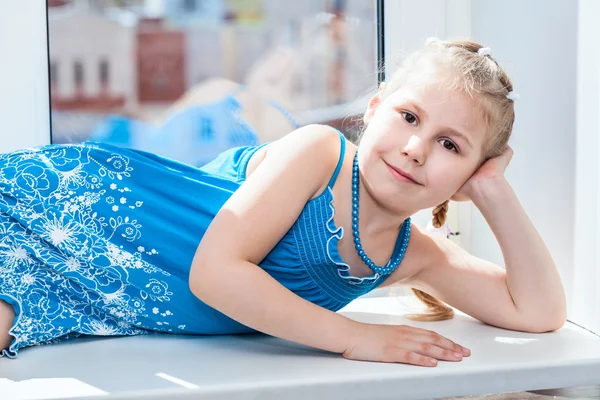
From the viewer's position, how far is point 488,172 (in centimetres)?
113

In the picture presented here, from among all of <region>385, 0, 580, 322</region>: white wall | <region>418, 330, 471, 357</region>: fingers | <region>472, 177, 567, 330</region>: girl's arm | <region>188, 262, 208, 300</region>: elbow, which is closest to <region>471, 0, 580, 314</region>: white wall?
<region>385, 0, 580, 322</region>: white wall

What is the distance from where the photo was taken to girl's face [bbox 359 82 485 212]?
39.7 inches

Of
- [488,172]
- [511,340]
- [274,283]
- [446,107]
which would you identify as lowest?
[511,340]

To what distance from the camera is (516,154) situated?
1485mm

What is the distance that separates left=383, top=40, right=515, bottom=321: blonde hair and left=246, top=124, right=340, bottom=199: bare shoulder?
11 centimetres

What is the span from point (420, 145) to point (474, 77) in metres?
0.13

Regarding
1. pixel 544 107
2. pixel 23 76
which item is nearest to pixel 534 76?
pixel 544 107

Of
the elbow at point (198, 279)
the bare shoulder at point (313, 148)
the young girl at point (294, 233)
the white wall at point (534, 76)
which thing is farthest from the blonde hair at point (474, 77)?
the elbow at point (198, 279)

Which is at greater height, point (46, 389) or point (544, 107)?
point (544, 107)

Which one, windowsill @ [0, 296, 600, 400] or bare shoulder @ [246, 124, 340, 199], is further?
bare shoulder @ [246, 124, 340, 199]

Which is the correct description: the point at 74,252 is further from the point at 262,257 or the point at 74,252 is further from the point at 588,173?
the point at 588,173

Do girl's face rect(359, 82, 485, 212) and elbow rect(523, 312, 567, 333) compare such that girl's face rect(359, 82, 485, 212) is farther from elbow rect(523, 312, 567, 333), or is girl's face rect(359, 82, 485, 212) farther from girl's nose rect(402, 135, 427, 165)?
elbow rect(523, 312, 567, 333)

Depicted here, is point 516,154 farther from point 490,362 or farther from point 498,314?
point 490,362

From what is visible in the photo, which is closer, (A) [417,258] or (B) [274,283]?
(B) [274,283]
